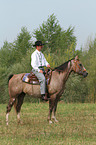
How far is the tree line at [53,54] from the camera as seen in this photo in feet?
85.5

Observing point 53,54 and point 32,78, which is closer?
point 32,78

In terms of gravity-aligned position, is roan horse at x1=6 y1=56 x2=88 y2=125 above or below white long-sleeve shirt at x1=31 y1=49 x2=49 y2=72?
below

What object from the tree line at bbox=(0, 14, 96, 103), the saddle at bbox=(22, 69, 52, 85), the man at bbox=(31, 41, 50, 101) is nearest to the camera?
the man at bbox=(31, 41, 50, 101)

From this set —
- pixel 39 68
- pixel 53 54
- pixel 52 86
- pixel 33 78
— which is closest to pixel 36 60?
pixel 39 68

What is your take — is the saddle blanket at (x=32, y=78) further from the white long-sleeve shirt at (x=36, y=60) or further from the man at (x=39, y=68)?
the white long-sleeve shirt at (x=36, y=60)

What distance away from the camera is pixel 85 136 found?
677 centimetres

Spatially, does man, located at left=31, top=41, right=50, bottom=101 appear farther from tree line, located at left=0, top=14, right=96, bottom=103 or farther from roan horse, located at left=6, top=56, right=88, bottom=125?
tree line, located at left=0, top=14, right=96, bottom=103

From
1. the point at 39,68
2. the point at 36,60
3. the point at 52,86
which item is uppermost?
the point at 36,60

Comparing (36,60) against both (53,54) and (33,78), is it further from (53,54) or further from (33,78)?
(53,54)

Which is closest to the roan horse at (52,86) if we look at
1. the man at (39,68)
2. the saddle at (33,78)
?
the saddle at (33,78)

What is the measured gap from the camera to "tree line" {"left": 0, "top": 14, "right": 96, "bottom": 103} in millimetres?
26062

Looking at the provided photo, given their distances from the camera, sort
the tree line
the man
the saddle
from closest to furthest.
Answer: the man → the saddle → the tree line

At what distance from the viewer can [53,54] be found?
30719 millimetres

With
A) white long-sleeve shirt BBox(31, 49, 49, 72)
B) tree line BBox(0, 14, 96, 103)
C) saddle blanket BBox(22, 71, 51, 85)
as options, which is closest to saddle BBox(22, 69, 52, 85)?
saddle blanket BBox(22, 71, 51, 85)
